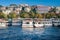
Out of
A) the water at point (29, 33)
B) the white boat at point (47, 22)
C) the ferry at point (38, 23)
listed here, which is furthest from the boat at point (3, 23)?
the white boat at point (47, 22)

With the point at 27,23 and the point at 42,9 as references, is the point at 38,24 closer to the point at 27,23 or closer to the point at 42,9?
the point at 27,23

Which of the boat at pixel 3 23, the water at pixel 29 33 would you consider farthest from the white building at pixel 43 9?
the boat at pixel 3 23

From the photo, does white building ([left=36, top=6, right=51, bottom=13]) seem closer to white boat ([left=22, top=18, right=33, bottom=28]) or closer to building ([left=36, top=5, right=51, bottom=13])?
building ([left=36, top=5, right=51, bottom=13])

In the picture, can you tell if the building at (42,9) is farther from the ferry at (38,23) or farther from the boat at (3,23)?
the boat at (3,23)

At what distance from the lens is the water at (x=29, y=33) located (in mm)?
4174

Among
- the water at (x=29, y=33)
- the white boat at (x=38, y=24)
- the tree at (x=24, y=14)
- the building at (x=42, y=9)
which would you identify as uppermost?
the building at (x=42, y=9)

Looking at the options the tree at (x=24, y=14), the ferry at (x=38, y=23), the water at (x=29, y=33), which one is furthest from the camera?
the ferry at (x=38, y=23)

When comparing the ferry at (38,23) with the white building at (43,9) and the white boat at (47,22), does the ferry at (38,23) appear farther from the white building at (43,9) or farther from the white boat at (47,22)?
the white building at (43,9)

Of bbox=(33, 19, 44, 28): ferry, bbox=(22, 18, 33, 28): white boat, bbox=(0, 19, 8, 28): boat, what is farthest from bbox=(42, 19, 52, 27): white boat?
bbox=(0, 19, 8, 28): boat

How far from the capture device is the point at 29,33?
4.48 metres

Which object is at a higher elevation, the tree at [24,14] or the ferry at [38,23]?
the tree at [24,14]

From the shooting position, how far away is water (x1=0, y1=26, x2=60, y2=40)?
417 centimetres

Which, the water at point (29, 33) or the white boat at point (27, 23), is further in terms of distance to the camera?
the white boat at point (27, 23)

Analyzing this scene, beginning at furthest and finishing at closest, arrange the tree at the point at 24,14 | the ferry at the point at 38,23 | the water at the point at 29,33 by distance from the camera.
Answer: the ferry at the point at 38,23
the tree at the point at 24,14
the water at the point at 29,33
